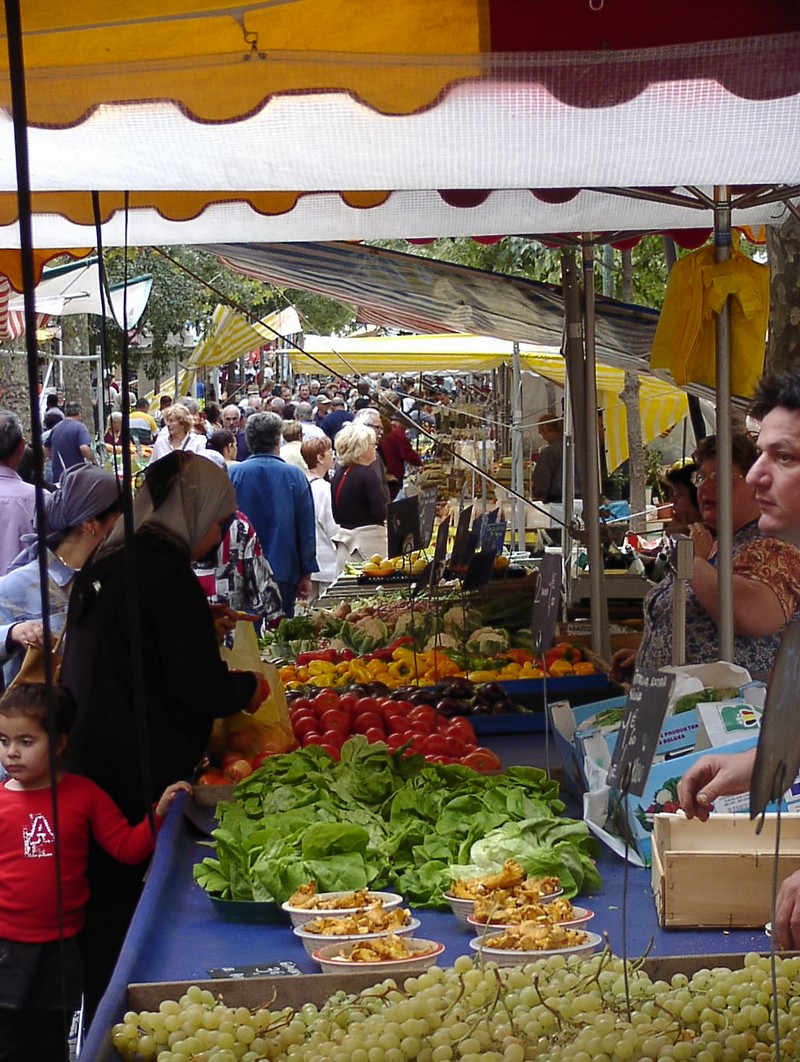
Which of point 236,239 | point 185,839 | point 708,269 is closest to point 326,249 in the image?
point 236,239

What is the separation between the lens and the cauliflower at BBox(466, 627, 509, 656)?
244 inches

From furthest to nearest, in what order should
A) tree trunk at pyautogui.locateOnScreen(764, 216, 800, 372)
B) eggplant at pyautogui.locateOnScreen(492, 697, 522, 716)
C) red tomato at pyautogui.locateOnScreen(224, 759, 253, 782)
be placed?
1. tree trunk at pyautogui.locateOnScreen(764, 216, 800, 372)
2. eggplant at pyautogui.locateOnScreen(492, 697, 522, 716)
3. red tomato at pyautogui.locateOnScreen(224, 759, 253, 782)

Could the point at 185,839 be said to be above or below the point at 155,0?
below

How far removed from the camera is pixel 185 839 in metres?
3.59

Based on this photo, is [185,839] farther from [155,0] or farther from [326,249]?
[326,249]

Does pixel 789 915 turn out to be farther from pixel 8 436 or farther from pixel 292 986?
pixel 8 436

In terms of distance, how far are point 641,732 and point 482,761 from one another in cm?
200

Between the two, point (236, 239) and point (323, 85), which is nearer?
point (323, 85)

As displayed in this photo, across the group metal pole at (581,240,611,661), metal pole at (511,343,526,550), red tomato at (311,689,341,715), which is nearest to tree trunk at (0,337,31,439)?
metal pole at (511,343,526,550)

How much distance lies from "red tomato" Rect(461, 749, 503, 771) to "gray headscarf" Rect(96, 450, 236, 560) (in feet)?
3.43

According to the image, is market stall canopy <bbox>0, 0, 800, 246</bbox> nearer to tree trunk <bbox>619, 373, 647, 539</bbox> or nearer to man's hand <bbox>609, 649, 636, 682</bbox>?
man's hand <bbox>609, 649, 636, 682</bbox>

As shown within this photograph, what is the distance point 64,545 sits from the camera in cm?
496

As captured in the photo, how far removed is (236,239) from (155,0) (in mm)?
3616

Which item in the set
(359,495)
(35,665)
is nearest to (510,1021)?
(35,665)
